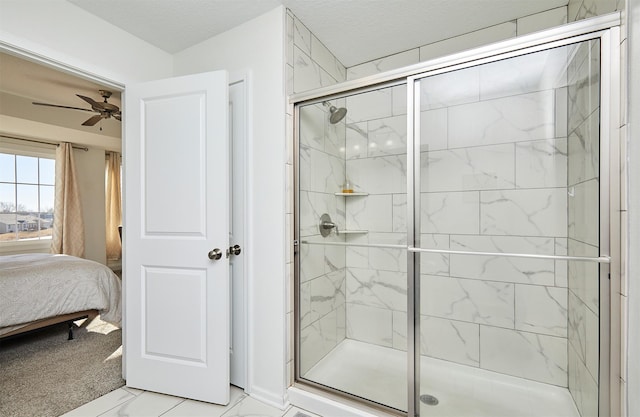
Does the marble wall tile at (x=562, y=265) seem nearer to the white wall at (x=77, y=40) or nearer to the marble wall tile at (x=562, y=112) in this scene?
the marble wall tile at (x=562, y=112)

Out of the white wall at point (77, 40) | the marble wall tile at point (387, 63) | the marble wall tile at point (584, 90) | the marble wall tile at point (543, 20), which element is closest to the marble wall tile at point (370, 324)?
the marble wall tile at point (584, 90)

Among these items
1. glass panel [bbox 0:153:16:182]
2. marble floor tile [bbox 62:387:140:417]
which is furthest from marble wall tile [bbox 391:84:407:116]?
glass panel [bbox 0:153:16:182]

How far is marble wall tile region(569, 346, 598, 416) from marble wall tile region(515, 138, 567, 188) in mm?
779

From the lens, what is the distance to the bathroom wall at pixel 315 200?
6.22 feet

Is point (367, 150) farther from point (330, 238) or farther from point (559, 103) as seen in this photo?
point (559, 103)

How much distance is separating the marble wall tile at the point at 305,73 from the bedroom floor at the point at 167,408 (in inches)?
75.2

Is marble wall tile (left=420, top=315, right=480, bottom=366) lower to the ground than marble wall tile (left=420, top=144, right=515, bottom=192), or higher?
lower

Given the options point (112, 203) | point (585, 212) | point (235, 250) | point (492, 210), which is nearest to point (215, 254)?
point (235, 250)

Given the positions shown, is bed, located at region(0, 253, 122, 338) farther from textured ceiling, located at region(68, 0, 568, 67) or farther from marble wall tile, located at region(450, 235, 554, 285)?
marble wall tile, located at region(450, 235, 554, 285)

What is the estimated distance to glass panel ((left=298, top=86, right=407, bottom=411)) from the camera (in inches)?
70.3

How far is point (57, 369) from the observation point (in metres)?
2.20

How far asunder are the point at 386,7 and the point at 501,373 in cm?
212

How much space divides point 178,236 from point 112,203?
4773mm

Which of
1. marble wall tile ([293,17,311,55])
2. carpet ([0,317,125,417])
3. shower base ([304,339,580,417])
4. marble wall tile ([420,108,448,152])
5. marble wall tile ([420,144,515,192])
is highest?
marble wall tile ([293,17,311,55])
